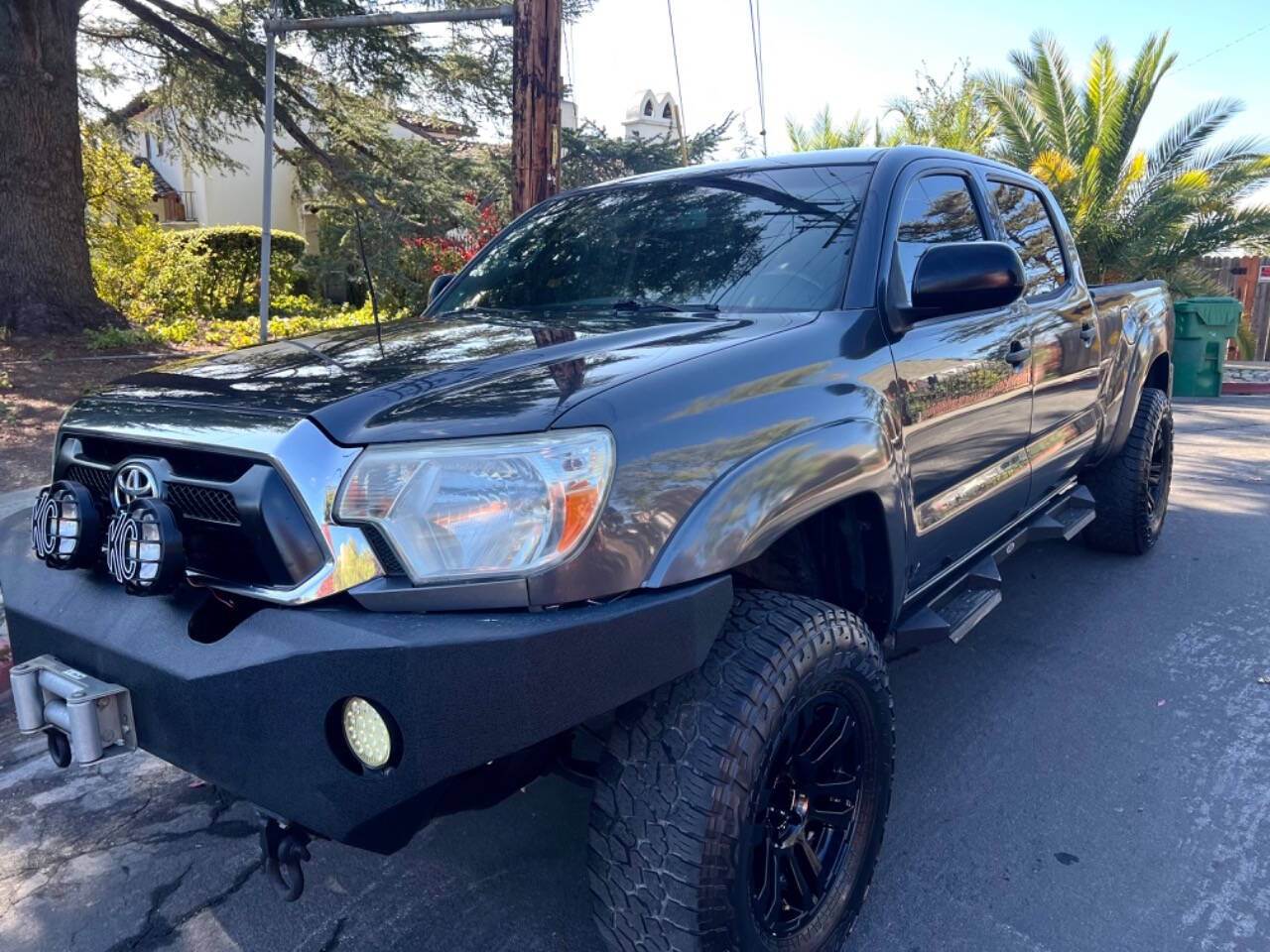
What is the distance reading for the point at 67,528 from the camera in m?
2.11

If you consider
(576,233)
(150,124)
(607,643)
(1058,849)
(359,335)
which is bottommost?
(1058,849)

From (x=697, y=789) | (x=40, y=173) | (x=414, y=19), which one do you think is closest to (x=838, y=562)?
(x=697, y=789)

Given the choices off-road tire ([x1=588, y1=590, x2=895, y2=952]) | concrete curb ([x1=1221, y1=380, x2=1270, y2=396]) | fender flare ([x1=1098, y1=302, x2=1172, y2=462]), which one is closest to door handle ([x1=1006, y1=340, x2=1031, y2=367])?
fender flare ([x1=1098, y1=302, x2=1172, y2=462])

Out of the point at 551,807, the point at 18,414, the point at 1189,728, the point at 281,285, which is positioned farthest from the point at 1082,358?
the point at 281,285

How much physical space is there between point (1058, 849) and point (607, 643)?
174 cm

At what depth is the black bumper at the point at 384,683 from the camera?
1616 millimetres

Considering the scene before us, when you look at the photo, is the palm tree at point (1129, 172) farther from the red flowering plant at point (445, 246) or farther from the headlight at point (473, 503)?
the headlight at point (473, 503)

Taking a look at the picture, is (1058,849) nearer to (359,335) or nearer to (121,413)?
(359,335)

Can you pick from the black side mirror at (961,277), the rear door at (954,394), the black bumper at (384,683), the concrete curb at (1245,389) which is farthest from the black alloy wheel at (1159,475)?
the concrete curb at (1245,389)

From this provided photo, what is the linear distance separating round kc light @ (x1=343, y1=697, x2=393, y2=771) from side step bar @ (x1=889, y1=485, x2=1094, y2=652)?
1614mm

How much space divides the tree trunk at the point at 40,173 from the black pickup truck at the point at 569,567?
986 centimetres

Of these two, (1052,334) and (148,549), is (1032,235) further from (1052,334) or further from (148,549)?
(148,549)

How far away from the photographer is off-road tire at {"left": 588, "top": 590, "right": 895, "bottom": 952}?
72.2 inches

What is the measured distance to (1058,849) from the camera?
107 inches
